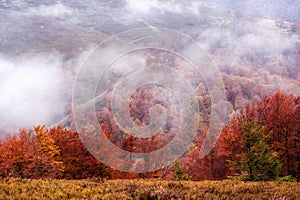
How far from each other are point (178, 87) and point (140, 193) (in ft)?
507

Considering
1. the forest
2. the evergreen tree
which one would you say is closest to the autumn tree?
the forest

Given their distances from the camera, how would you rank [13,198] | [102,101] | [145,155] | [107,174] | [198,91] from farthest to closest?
[102,101] → [198,91] → [145,155] → [107,174] → [13,198]

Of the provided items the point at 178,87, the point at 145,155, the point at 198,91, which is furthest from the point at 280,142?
the point at 178,87

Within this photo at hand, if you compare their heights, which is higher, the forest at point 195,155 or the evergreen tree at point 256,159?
the evergreen tree at point 256,159

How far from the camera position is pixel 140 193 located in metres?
9.75

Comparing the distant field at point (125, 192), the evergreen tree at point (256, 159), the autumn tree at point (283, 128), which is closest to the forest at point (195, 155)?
the autumn tree at point (283, 128)

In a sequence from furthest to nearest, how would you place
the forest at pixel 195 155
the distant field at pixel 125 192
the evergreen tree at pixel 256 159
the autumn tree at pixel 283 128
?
the autumn tree at pixel 283 128 → the forest at pixel 195 155 → the evergreen tree at pixel 256 159 → the distant field at pixel 125 192

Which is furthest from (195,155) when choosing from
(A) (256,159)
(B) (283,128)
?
(A) (256,159)

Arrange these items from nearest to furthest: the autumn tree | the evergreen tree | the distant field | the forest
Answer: the distant field → the evergreen tree → the forest → the autumn tree

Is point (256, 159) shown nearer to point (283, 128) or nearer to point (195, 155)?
point (283, 128)

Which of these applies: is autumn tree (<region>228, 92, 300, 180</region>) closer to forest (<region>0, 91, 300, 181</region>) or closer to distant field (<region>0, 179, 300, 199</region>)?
forest (<region>0, 91, 300, 181</region>)

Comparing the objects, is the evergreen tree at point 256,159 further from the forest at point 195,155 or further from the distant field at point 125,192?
the distant field at point 125,192

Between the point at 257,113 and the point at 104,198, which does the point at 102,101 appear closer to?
the point at 257,113

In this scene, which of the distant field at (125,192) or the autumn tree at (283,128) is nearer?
the distant field at (125,192)
